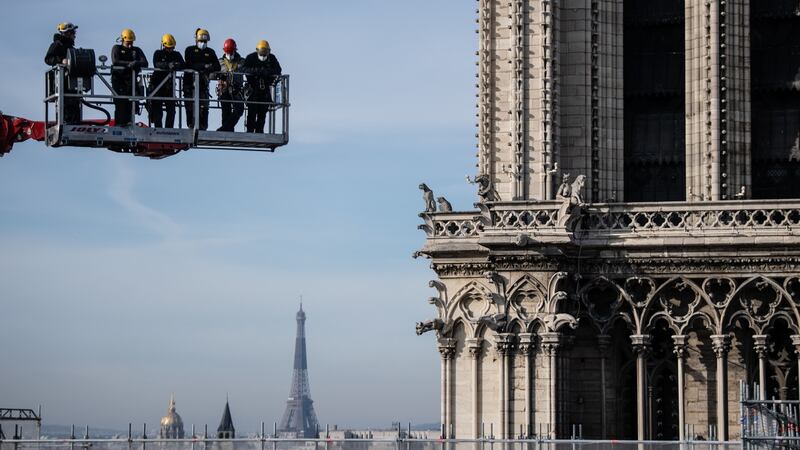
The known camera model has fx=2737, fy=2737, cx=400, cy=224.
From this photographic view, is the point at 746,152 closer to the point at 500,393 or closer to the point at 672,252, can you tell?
the point at 672,252

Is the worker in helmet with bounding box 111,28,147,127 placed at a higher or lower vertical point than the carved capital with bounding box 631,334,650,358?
higher

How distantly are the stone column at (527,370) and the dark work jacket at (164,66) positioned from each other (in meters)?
24.6

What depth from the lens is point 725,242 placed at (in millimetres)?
82688

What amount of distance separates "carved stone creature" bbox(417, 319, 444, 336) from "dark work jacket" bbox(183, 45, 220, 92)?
2488 cm

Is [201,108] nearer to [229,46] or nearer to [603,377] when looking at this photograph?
[229,46]

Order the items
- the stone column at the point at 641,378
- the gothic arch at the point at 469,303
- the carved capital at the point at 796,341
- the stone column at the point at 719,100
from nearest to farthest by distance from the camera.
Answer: the carved capital at the point at 796,341
the stone column at the point at 641,378
the gothic arch at the point at 469,303
the stone column at the point at 719,100

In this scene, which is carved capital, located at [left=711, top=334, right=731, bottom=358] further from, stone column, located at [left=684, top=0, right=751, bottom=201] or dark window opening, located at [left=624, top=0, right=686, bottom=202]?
dark window opening, located at [left=624, top=0, right=686, bottom=202]

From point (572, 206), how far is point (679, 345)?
537 cm

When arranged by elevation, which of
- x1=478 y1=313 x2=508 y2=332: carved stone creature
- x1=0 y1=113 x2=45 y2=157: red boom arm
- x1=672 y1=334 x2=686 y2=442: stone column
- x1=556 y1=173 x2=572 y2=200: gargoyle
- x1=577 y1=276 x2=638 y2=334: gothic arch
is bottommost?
x1=672 y1=334 x2=686 y2=442: stone column

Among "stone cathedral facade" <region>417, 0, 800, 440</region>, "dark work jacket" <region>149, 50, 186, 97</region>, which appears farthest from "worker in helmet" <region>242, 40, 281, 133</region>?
"stone cathedral facade" <region>417, 0, 800, 440</region>

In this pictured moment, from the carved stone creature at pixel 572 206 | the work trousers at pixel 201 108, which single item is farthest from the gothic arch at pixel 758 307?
the work trousers at pixel 201 108

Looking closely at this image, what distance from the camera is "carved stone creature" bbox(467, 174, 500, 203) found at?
278ft

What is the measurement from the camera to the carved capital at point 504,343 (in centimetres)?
8381

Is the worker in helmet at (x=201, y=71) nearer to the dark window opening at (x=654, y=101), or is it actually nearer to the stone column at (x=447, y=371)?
the stone column at (x=447, y=371)
